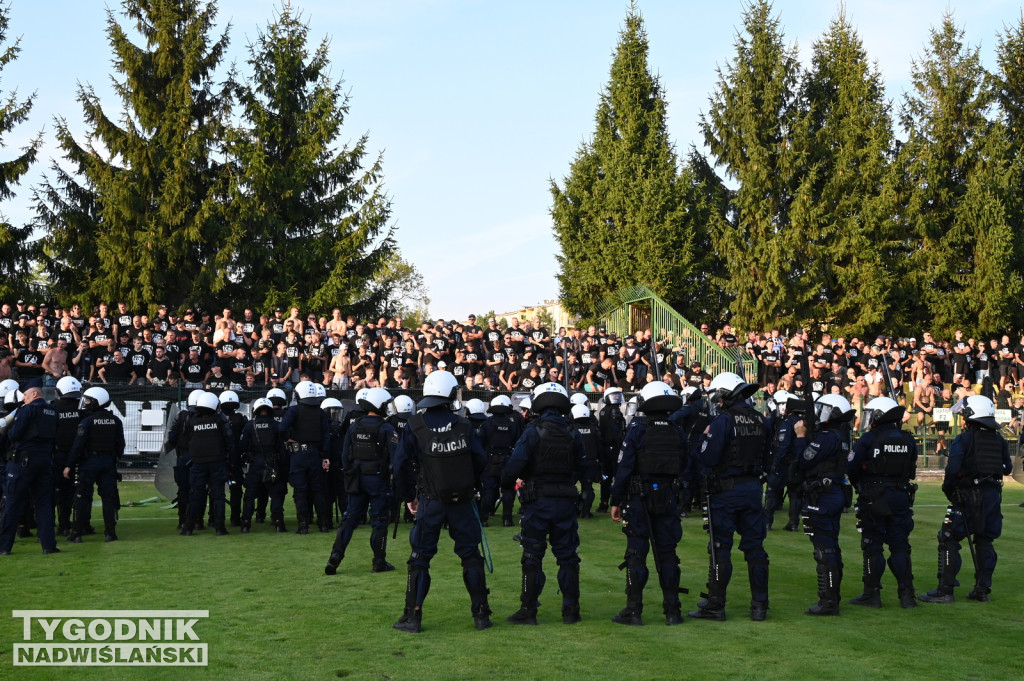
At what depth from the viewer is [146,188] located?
35031 millimetres

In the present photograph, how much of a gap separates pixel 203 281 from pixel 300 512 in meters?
22.7

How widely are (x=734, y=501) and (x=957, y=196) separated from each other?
37161 mm

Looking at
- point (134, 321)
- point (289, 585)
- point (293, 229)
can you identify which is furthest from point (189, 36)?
point (289, 585)

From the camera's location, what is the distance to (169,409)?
21.3 meters

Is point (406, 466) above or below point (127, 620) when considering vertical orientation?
above

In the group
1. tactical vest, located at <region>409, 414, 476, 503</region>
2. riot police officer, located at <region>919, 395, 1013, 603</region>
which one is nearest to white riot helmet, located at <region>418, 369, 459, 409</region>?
tactical vest, located at <region>409, 414, 476, 503</region>

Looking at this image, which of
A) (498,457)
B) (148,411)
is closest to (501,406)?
(498,457)

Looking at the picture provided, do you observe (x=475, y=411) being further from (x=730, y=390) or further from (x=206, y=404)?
(x=730, y=390)

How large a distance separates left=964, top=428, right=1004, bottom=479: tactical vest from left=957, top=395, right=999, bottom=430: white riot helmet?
73mm

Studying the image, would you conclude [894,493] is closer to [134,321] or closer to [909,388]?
[134,321]

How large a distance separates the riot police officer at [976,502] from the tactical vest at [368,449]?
5.88 m

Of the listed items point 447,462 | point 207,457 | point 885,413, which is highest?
point 885,413

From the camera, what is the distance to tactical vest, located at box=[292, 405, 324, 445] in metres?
13.8

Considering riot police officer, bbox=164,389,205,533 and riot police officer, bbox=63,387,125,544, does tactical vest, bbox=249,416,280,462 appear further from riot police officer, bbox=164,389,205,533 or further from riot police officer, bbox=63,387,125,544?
riot police officer, bbox=63,387,125,544
